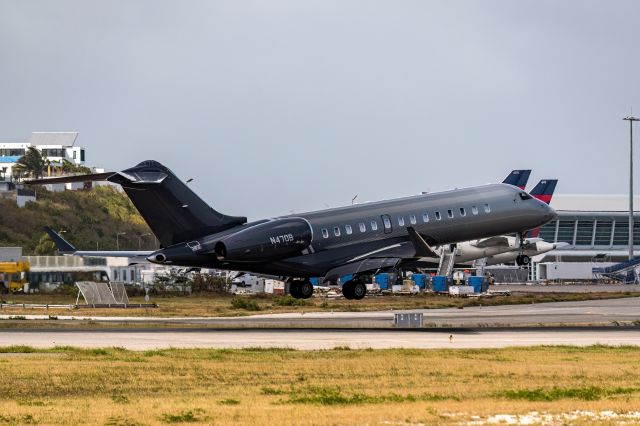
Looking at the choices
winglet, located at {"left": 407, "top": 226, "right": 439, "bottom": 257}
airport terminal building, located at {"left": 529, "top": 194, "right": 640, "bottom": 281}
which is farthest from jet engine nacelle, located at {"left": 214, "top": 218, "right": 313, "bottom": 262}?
airport terminal building, located at {"left": 529, "top": 194, "right": 640, "bottom": 281}

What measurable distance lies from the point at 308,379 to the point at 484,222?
32.0 metres

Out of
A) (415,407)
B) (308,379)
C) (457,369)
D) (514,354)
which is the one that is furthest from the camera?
(514,354)

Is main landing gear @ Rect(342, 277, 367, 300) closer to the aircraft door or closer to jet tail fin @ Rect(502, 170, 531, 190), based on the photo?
the aircraft door

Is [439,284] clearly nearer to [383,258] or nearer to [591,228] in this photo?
[383,258]

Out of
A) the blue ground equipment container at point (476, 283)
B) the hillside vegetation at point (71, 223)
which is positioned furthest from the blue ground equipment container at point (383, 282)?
the hillside vegetation at point (71, 223)

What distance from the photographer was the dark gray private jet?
57.2m

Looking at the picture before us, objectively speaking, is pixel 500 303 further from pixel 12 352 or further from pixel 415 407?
pixel 415 407

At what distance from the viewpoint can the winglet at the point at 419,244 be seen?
62469 mm

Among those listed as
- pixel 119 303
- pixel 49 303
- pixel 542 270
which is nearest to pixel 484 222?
pixel 119 303

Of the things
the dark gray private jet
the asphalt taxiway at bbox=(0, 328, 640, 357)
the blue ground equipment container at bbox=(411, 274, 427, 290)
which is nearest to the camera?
the asphalt taxiway at bbox=(0, 328, 640, 357)

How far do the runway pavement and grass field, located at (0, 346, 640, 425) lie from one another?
3.06 meters

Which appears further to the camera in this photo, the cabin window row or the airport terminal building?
the airport terminal building

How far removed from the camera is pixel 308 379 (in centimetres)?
3603

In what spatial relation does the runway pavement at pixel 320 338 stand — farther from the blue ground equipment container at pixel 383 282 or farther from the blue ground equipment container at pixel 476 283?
the blue ground equipment container at pixel 383 282
